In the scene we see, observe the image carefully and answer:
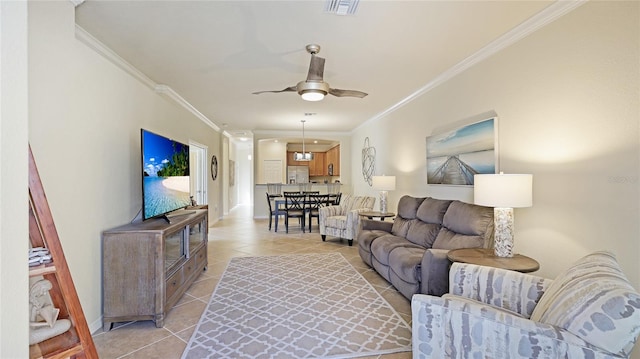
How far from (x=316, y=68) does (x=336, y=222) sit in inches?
130

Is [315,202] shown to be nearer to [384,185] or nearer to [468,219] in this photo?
[384,185]

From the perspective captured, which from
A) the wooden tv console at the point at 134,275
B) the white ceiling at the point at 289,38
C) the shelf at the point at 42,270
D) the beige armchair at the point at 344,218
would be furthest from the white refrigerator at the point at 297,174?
the shelf at the point at 42,270

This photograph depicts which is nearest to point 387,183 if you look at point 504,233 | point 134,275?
point 504,233

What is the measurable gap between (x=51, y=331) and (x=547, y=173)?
3303 millimetres

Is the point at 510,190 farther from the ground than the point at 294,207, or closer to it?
farther from the ground

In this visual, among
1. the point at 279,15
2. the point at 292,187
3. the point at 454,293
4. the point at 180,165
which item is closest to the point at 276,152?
the point at 292,187

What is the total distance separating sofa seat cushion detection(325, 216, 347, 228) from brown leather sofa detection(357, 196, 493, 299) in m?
1.11

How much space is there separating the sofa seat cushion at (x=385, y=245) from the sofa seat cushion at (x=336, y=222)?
1627 millimetres

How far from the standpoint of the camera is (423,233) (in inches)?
139

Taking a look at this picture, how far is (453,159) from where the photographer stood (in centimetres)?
363

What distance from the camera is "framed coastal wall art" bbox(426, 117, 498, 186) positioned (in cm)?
304

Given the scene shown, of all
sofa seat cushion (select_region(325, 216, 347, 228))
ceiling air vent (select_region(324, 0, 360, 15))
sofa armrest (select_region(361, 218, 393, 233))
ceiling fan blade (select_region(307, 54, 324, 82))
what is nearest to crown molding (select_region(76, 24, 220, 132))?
ceiling fan blade (select_region(307, 54, 324, 82))

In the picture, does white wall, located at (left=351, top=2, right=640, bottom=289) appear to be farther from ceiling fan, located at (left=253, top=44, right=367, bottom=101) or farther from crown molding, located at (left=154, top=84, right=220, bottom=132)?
crown molding, located at (left=154, top=84, right=220, bottom=132)

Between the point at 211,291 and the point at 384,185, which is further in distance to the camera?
the point at 384,185
